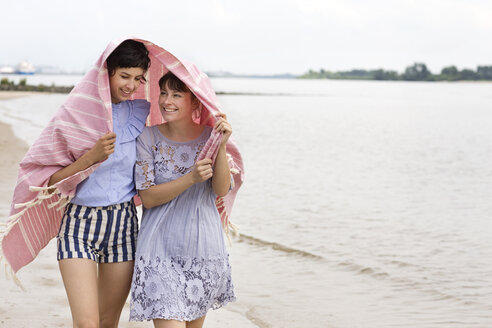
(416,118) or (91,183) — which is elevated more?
(91,183)

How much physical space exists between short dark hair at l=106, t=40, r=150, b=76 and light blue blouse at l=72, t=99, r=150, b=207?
0.71 ft

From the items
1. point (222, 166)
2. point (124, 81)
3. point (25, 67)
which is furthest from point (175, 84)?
point (25, 67)

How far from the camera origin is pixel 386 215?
1002 centimetres

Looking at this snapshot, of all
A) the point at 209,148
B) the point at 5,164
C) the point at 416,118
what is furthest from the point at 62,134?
the point at 416,118

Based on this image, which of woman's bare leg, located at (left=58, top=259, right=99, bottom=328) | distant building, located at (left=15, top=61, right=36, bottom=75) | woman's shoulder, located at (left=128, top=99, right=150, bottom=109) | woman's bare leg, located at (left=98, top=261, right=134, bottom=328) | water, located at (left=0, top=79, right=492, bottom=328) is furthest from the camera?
distant building, located at (left=15, top=61, right=36, bottom=75)

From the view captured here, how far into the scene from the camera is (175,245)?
2.90m

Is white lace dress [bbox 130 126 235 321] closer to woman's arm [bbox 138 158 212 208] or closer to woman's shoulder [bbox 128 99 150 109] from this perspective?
woman's arm [bbox 138 158 212 208]

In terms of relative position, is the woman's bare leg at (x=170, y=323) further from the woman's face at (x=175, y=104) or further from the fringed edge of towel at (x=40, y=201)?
the woman's face at (x=175, y=104)

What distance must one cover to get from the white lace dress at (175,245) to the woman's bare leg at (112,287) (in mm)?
95

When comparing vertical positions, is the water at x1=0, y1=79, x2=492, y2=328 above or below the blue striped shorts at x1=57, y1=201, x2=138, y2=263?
below

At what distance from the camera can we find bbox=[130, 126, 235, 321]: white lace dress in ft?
9.29

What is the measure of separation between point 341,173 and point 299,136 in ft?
35.2

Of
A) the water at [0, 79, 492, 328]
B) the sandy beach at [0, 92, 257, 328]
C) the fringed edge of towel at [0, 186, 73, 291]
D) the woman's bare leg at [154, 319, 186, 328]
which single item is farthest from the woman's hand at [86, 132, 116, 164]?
the sandy beach at [0, 92, 257, 328]

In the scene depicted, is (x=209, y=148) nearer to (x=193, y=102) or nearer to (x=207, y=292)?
(x=193, y=102)
